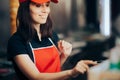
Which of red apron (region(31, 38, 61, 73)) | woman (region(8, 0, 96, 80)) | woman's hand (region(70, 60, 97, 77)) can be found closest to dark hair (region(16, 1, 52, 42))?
woman (region(8, 0, 96, 80))

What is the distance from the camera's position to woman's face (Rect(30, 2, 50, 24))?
98.2 inches

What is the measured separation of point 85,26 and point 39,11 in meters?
0.35

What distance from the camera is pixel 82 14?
2.45 metres

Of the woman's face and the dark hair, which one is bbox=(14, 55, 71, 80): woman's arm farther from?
the woman's face

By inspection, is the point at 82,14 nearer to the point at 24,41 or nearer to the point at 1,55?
the point at 24,41

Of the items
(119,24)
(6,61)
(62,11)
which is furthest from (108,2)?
(6,61)

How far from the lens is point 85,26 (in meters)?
2.46

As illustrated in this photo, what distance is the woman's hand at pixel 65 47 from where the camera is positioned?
8.29ft

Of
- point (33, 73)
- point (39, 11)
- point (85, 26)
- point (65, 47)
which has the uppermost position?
point (39, 11)

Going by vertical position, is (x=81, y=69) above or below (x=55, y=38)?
below

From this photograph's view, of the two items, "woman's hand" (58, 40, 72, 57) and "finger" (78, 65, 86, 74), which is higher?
"woman's hand" (58, 40, 72, 57)

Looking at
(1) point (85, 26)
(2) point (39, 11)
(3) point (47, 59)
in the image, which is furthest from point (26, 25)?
(1) point (85, 26)

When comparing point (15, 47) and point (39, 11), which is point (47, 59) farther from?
point (39, 11)

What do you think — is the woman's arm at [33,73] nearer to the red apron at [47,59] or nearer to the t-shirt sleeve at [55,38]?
the red apron at [47,59]
